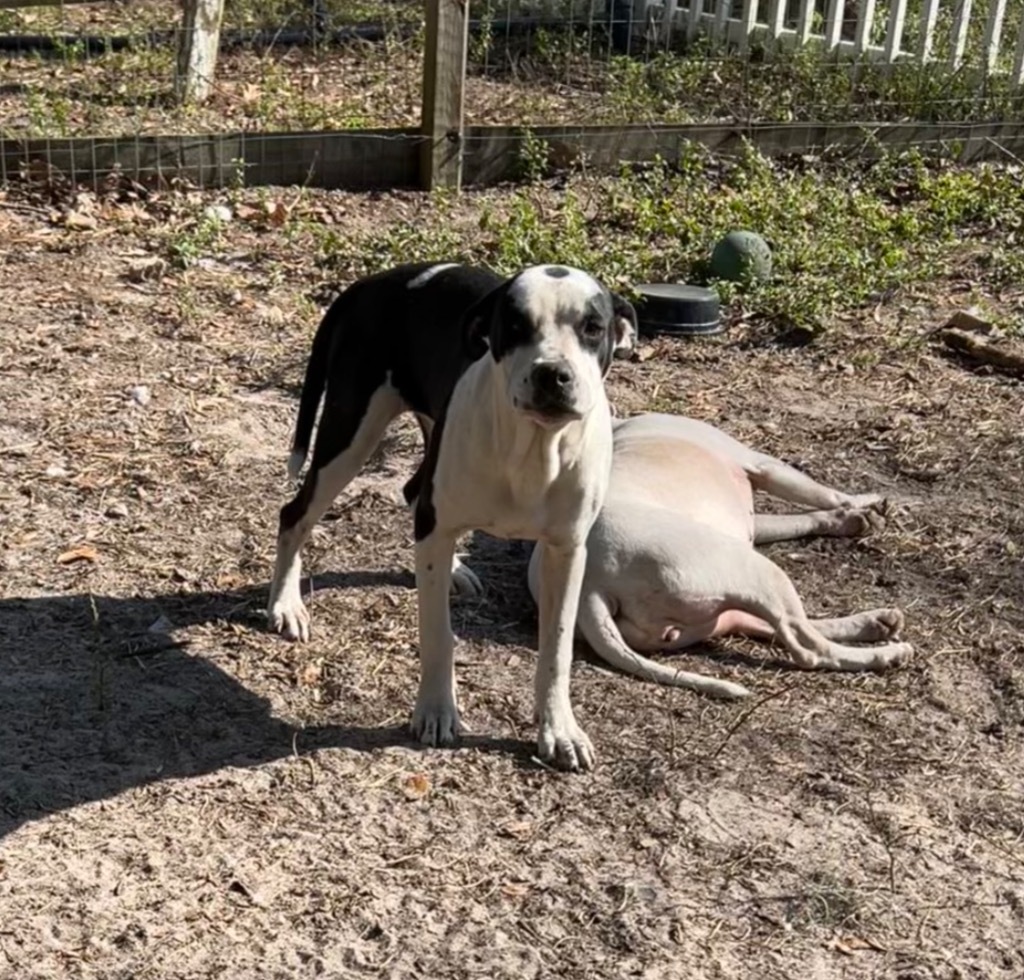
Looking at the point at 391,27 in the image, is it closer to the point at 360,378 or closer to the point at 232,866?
the point at 360,378

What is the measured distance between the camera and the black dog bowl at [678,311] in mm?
7348

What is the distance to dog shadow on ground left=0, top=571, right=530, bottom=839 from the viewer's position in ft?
13.0

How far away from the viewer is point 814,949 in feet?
11.3

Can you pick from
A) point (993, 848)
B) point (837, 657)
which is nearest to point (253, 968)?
point (993, 848)

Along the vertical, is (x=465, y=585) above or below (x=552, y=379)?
below

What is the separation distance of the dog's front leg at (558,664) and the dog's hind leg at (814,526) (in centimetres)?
157

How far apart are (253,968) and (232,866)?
0.36 meters

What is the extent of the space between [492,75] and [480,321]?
7.57 meters

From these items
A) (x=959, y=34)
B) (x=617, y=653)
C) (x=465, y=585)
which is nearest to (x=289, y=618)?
(x=465, y=585)

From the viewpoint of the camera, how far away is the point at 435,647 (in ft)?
13.6

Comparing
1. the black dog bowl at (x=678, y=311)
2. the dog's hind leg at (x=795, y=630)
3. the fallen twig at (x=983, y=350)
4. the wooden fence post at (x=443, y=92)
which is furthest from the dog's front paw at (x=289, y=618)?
the wooden fence post at (x=443, y=92)

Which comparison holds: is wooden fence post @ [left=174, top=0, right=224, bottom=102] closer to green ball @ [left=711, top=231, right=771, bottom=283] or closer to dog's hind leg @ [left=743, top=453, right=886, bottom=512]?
green ball @ [left=711, top=231, right=771, bottom=283]

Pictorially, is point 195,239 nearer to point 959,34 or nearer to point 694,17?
point 694,17

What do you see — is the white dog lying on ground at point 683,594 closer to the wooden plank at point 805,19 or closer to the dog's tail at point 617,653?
the dog's tail at point 617,653
